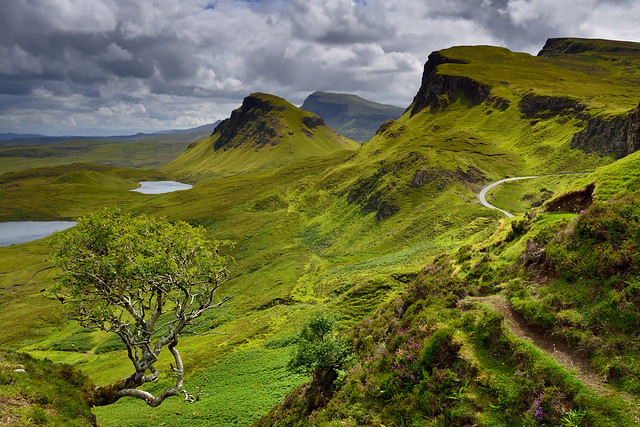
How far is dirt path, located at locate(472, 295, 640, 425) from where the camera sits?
11102mm

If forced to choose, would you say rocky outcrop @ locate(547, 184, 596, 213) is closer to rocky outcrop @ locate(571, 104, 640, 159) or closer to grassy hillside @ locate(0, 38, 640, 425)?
grassy hillside @ locate(0, 38, 640, 425)

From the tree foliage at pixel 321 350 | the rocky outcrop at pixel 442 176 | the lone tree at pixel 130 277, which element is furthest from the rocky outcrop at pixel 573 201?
the rocky outcrop at pixel 442 176

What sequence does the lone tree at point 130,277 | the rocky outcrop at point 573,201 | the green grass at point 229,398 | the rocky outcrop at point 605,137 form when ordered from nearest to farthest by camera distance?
1. the lone tree at point 130,277
2. the rocky outcrop at point 573,201
3. the green grass at point 229,398
4. the rocky outcrop at point 605,137

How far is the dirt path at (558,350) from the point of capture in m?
11.1

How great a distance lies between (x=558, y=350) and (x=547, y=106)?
578 feet

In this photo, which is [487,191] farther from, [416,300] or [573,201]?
[416,300]

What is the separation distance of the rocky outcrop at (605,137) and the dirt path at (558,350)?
116 metres

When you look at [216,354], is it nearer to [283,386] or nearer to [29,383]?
[283,386]

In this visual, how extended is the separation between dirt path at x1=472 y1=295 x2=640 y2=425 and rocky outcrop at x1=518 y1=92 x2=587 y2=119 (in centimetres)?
15455

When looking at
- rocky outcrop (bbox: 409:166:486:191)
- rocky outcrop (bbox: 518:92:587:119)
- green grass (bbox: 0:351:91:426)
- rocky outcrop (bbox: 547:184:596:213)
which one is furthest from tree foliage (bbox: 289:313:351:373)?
rocky outcrop (bbox: 518:92:587:119)

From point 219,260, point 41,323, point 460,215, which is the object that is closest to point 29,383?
point 219,260

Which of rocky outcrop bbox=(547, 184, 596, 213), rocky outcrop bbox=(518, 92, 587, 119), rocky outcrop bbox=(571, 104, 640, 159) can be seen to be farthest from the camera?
rocky outcrop bbox=(518, 92, 587, 119)

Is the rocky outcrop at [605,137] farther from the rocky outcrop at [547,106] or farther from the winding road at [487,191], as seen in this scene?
the winding road at [487,191]

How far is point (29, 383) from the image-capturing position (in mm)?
16406
